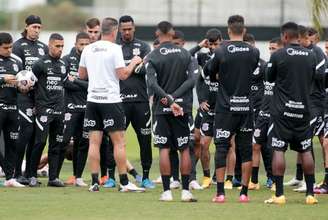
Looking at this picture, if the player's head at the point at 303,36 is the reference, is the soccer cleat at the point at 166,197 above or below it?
below

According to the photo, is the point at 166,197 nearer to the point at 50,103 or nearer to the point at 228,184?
the point at 228,184

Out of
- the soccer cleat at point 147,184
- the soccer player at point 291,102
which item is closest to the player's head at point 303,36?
the soccer player at point 291,102

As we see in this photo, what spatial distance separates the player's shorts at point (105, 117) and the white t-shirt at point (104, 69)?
0.09 meters

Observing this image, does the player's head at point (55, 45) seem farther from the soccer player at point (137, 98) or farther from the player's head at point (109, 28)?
the player's head at point (109, 28)

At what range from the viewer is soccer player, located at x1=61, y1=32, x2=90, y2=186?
17469 millimetres

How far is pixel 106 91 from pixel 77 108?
1.91 meters

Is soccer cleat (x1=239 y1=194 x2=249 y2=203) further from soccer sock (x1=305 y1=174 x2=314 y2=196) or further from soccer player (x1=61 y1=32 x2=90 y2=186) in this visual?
soccer player (x1=61 y1=32 x2=90 y2=186)

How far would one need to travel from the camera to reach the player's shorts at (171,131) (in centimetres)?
1498

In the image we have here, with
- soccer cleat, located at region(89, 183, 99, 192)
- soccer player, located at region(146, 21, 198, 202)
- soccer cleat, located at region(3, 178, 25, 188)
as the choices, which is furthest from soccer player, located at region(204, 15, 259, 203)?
soccer cleat, located at region(3, 178, 25, 188)

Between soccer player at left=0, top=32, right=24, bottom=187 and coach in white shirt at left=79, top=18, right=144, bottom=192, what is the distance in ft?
5.06

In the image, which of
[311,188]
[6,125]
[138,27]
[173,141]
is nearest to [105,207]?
[173,141]

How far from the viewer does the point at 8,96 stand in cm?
1708

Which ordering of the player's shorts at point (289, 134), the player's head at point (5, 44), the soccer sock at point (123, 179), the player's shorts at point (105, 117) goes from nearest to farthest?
the player's shorts at point (289, 134) → the player's shorts at point (105, 117) → the soccer sock at point (123, 179) → the player's head at point (5, 44)

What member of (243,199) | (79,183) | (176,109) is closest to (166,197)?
(243,199)
